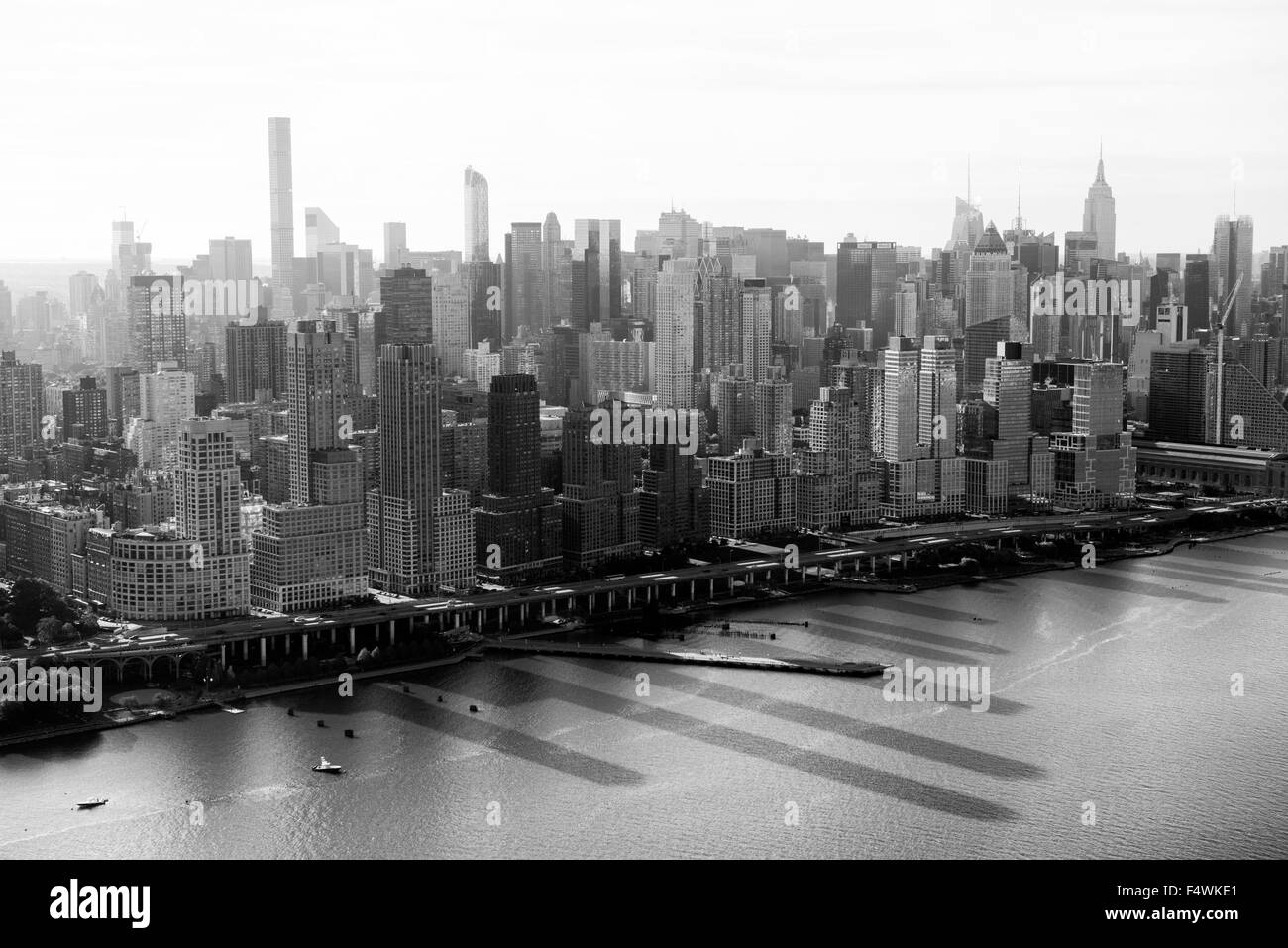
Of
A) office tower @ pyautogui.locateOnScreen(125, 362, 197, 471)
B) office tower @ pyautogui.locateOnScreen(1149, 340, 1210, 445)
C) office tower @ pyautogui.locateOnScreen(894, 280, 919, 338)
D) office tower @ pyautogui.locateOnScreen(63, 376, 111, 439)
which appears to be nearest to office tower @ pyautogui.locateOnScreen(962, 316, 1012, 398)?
office tower @ pyautogui.locateOnScreen(1149, 340, 1210, 445)

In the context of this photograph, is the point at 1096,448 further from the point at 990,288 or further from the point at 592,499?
the point at 990,288

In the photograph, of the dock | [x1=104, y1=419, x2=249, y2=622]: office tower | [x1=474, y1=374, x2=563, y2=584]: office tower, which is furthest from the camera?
[x1=474, y1=374, x2=563, y2=584]: office tower

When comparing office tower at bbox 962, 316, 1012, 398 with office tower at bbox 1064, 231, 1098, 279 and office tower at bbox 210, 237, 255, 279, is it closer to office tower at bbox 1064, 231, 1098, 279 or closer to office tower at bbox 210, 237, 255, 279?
office tower at bbox 1064, 231, 1098, 279

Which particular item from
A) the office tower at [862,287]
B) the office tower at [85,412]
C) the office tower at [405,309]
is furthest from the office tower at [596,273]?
the office tower at [85,412]

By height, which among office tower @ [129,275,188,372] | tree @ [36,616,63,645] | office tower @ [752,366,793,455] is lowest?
tree @ [36,616,63,645]

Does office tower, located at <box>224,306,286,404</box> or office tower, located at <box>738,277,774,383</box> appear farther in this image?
office tower, located at <box>738,277,774,383</box>

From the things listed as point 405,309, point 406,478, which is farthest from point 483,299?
point 406,478

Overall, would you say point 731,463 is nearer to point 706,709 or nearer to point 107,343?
point 706,709
